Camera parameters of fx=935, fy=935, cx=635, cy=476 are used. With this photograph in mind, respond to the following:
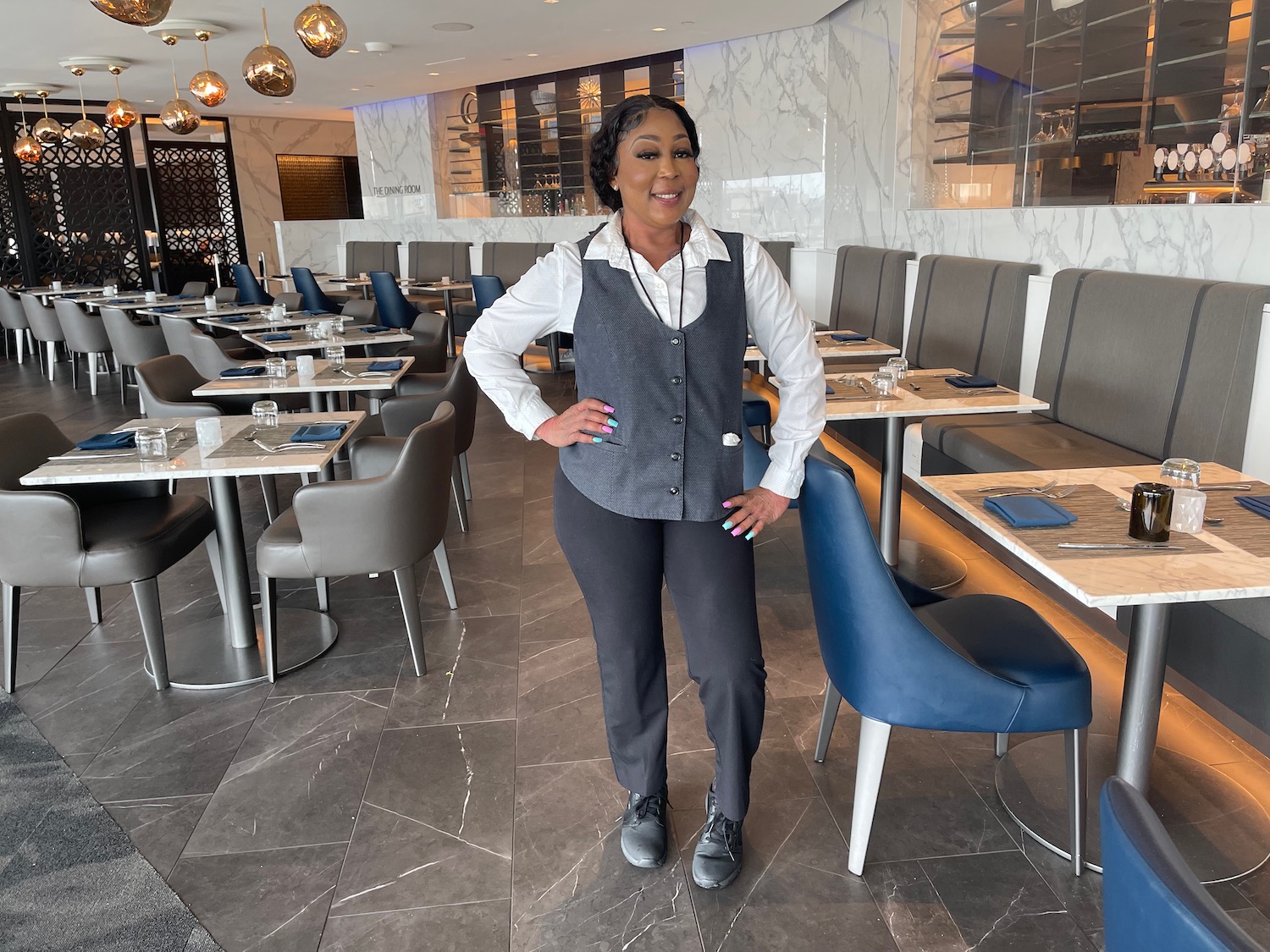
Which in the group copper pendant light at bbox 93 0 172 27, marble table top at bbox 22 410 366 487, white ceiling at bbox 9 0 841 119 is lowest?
marble table top at bbox 22 410 366 487

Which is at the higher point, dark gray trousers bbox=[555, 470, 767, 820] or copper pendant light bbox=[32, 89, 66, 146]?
copper pendant light bbox=[32, 89, 66, 146]

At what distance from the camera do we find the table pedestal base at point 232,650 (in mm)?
3020

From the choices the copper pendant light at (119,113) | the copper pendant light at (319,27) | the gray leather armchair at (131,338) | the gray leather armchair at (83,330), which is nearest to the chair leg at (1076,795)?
the copper pendant light at (319,27)

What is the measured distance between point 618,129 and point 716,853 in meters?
1.50

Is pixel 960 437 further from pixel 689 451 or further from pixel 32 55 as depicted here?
pixel 32 55

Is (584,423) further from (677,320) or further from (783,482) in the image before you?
(783,482)

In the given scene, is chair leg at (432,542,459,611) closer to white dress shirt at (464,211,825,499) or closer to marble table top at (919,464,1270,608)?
white dress shirt at (464,211,825,499)

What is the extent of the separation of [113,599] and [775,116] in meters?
6.64

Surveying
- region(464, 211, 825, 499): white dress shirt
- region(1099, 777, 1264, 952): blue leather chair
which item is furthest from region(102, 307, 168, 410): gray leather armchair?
region(1099, 777, 1264, 952): blue leather chair

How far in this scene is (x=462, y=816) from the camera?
229cm

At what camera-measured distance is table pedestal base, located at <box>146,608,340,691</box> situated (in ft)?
9.91

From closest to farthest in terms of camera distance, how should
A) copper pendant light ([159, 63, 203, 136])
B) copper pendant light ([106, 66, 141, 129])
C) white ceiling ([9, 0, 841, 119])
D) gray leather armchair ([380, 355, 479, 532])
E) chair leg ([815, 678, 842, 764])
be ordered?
1. chair leg ([815, 678, 842, 764])
2. gray leather armchair ([380, 355, 479, 532])
3. white ceiling ([9, 0, 841, 119])
4. copper pendant light ([159, 63, 203, 136])
5. copper pendant light ([106, 66, 141, 129])

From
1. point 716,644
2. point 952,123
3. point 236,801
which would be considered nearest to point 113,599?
point 236,801

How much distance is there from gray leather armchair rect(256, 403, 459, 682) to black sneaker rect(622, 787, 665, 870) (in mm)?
1153
